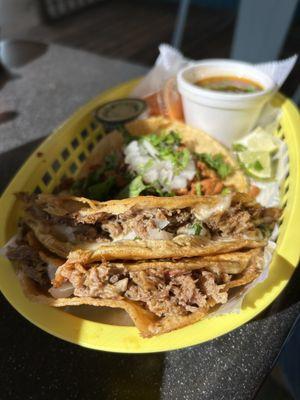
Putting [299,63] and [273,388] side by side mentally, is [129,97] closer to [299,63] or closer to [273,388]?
[273,388]

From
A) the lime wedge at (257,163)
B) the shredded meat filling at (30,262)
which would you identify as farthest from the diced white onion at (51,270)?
the lime wedge at (257,163)

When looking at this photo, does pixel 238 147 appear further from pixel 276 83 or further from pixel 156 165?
pixel 156 165


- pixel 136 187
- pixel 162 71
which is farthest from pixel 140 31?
pixel 136 187

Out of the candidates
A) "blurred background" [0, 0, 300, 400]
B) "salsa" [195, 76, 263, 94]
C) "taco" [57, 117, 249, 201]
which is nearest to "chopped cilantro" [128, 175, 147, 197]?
"taco" [57, 117, 249, 201]

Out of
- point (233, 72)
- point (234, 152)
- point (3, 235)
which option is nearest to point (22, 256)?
point (3, 235)

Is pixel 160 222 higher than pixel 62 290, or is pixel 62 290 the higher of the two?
pixel 160 222

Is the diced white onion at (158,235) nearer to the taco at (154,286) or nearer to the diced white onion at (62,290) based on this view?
the taco at (154,286)

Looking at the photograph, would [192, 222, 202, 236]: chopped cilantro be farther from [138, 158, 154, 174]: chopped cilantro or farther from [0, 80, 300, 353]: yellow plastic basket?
[138, 158, 154, 174]: chopped cilantro
